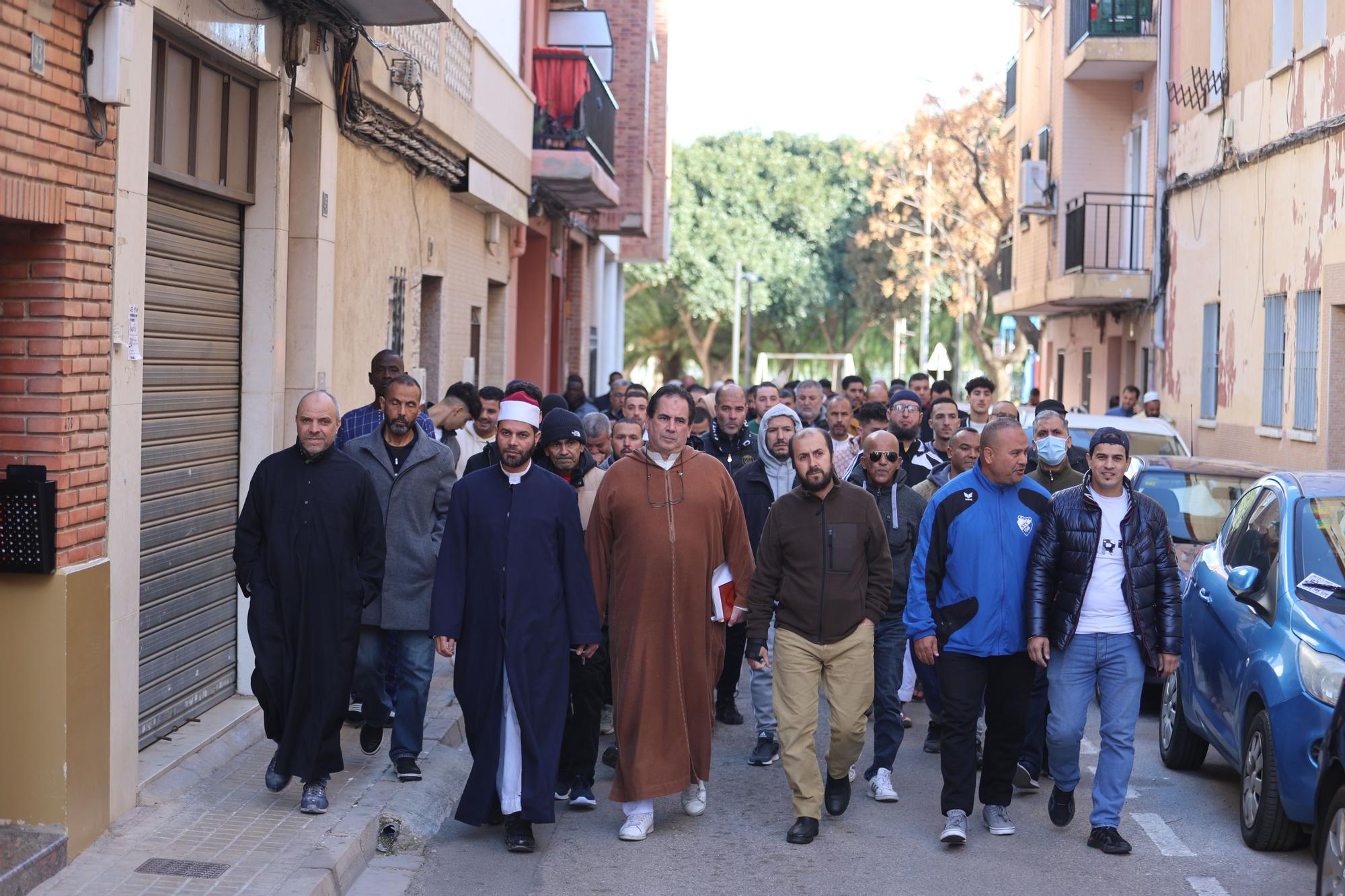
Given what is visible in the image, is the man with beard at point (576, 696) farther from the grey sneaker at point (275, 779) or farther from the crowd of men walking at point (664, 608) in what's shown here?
the grey sneaker at point (275, 779)

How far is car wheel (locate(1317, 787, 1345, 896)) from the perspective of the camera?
5.29 metres

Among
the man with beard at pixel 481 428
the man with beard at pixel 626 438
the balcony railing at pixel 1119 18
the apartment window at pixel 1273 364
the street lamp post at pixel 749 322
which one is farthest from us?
the street lamp post at pixel 749 322

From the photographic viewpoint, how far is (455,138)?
1384 centimetres

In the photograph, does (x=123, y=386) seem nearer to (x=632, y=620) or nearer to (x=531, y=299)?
(x=632, y=620)

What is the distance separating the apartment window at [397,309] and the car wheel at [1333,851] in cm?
834

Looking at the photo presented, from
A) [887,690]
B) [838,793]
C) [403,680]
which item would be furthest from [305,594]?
[887,690]

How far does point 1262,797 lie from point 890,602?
6.15ft

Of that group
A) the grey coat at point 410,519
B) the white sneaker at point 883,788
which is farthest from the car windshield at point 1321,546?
the grey coat at point 410,519

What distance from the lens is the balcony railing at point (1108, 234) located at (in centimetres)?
2312

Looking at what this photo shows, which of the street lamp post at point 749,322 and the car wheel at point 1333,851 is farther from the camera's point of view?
the street lamp post at point 749,322

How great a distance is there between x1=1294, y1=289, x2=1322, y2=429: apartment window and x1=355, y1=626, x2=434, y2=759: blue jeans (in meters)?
10.3

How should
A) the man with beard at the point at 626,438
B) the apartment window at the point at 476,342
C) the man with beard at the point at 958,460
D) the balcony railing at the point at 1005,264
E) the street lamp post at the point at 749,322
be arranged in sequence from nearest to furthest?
the man with beard at the point at 958,460
the man with beard at the point at 626,438
the apartment window at the point at 476,342
the balcony railing at the point at 1005,264
the street lamp post at the point at 749,322

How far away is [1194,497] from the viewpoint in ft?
34.7

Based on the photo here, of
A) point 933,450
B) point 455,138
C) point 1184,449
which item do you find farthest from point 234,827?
point 1184,449
